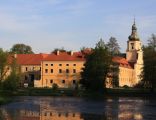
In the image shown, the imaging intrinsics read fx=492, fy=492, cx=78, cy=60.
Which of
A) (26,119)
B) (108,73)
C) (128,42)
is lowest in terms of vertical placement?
(26,119)

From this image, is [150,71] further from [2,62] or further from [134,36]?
[134,36]

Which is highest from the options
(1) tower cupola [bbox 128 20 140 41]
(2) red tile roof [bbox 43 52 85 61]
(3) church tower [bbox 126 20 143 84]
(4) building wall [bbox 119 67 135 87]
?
(1) tower cupola [bbox 128 20 140 41]

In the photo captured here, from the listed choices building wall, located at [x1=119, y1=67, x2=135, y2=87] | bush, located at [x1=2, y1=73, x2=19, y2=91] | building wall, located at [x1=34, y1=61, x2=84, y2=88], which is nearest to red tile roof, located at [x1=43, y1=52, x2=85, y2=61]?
building wall, located at [x1=34, y1=61, x2=84, y2=88]

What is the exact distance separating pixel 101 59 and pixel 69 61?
129ft

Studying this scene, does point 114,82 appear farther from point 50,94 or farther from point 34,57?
point 34,57

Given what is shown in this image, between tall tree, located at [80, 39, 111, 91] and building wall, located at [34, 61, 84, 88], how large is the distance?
120 ft

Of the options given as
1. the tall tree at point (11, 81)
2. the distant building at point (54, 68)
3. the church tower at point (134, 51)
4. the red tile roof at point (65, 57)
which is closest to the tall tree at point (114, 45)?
the church tower at point (134, 51)

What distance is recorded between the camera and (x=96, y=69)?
4144 inches

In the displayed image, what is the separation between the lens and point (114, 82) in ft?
373

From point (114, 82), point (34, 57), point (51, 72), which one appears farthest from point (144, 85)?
point (34, 57)

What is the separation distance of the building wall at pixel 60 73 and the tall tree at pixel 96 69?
120 feet

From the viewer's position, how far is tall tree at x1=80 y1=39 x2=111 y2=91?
105188mm

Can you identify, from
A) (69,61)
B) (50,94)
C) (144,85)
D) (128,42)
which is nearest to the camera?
(50,94)

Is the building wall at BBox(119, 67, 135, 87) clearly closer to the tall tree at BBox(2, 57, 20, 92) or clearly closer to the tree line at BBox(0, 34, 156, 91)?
the tree line at BBox(0, 34, 156, 91)
